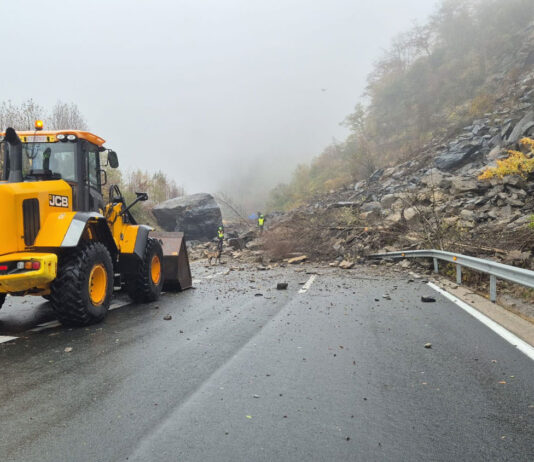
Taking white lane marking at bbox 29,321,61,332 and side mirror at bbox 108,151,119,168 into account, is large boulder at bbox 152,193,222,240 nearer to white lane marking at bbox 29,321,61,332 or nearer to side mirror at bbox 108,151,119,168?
side mirror at bbox 108,151,119,168

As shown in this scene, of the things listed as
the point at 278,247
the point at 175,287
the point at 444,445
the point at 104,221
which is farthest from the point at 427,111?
the point at 444,445

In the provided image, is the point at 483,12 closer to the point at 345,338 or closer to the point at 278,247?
the point at 278,247

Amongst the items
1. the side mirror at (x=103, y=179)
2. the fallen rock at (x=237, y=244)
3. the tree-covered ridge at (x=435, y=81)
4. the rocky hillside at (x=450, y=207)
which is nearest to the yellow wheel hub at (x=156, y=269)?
the side mirror at (x=103, y=179)

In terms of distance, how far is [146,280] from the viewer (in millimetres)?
7895

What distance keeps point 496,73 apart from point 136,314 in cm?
3576

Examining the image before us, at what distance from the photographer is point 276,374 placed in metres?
3.88

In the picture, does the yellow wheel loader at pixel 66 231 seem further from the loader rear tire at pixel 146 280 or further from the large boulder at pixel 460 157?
the large boulder at pixel 460 157

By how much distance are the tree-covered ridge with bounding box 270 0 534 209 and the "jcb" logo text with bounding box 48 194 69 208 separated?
90.1 ft

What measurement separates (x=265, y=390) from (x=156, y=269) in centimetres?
576

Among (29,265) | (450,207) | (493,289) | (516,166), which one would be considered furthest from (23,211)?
(516,166)

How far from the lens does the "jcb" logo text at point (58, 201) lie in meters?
5.88

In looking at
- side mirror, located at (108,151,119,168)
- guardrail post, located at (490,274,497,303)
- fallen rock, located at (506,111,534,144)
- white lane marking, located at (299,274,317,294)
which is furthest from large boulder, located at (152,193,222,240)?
guardrail post, located at (490,274,497,303)

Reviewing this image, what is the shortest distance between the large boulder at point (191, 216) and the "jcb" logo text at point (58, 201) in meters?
25.6

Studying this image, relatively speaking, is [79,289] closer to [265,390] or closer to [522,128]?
[265,390]
